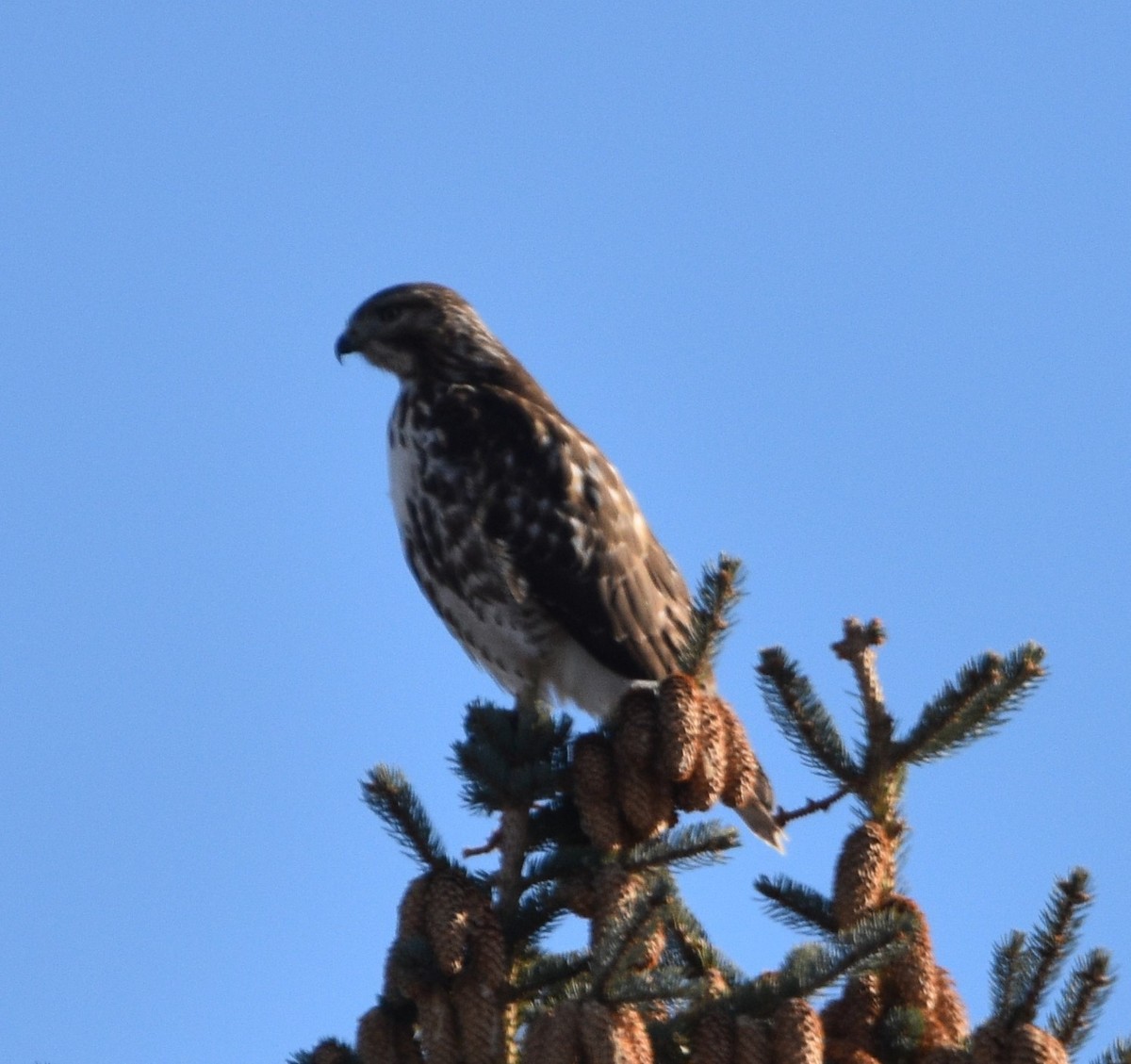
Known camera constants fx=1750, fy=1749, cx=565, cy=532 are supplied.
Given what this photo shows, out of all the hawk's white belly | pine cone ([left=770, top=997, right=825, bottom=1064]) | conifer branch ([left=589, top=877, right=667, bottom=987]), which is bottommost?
pine cone ([left=770, top=997, right=825, bottom=1064])

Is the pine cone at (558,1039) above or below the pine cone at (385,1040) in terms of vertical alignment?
below

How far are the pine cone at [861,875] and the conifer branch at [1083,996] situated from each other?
0.43 m

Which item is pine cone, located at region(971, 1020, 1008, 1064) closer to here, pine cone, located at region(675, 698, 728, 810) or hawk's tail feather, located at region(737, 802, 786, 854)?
pine cone, located at region(675, 698, 728, 810)

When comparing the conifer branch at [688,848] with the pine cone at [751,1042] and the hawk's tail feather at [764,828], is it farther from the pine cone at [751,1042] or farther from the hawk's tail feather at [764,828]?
the hawk's tail feather at [764,828]

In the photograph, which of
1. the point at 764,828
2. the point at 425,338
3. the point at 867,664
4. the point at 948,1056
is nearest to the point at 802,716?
the point at 867,664

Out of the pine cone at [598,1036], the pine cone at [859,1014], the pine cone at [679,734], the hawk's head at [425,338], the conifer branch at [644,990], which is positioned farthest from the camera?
the hawk's head at [425,338]

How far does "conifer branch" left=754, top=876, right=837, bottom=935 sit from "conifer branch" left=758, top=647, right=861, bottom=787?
0.27 meters

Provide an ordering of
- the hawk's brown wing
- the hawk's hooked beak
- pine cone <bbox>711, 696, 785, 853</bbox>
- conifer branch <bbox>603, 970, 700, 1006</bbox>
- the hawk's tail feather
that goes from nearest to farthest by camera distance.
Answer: conifer branch <bbox>603, 970, 700, 1006</bbox>
pine cone <bbox>711, 696, 785, 853</bbox>
the hawk's tail feather
the hawk's brown wing
the hawk's hooked beak

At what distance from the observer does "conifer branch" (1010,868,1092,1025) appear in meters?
3.02

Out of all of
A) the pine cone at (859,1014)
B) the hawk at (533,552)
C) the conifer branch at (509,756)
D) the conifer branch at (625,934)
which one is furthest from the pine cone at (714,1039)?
the hawk at (533,552)

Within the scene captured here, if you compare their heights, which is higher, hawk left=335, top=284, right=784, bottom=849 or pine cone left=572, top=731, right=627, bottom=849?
hawk left=335, top=284, right=784, bottom=849

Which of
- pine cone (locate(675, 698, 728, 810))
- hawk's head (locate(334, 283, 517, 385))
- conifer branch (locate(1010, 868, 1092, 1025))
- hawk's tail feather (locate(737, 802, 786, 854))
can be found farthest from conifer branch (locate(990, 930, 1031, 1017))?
hawk's head (locate(334, 283, 517, 385))

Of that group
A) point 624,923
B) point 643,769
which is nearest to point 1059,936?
point 624,923

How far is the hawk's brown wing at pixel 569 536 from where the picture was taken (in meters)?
5.96
